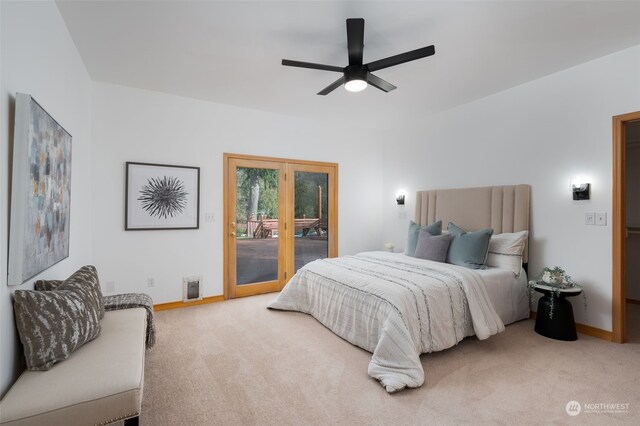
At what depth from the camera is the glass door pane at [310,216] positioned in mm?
4977

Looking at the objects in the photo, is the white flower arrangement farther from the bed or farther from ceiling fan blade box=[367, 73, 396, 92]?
ceiling fan blade box=[367, 73, 396, 92]

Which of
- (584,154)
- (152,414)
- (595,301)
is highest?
(584,154)

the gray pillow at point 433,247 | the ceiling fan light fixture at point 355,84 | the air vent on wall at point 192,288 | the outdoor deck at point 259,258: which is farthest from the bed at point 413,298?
the ceiling fan light fixture at point 355,84

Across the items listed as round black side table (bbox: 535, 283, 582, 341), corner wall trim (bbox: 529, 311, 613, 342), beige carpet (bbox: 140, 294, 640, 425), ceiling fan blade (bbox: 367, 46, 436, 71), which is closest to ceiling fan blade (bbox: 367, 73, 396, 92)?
ceiling fan blade (bbox: 367, 46, 436, 71)

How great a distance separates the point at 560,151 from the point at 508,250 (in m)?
1.18

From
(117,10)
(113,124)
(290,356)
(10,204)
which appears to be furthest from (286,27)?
(290,356)

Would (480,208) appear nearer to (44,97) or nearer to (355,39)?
(355,39)

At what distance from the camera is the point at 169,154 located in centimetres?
396

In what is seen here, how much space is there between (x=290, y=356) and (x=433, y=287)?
1.36 meters

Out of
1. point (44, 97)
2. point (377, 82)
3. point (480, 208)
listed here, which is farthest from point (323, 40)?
point (480, 208)

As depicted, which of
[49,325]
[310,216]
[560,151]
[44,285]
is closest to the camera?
[49,325]

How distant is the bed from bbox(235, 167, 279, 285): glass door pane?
2.98ft

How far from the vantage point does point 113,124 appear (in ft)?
12.0

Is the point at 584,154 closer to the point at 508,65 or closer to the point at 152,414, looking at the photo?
the point at 508,65
